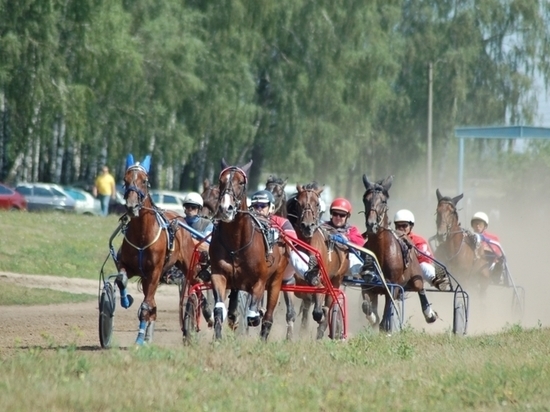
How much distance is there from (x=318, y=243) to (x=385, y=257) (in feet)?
4.55

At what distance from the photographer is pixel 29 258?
2438 centimetres

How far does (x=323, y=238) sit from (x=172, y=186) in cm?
4253

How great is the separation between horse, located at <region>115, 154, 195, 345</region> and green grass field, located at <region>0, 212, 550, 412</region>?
212cm

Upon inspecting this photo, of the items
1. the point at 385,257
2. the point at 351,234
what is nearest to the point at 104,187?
the point at 351,234

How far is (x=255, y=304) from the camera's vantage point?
40.4 ft

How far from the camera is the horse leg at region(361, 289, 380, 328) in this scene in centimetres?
1523

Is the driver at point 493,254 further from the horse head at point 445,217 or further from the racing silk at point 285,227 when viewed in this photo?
the racing silk at point 285,227

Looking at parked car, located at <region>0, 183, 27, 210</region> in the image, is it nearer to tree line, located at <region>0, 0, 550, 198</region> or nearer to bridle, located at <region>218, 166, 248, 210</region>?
tree line, located at <region>0, 0, 550, 198</region>

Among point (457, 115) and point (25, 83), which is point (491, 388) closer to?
point (25, 83)

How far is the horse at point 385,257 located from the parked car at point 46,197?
1043 inches

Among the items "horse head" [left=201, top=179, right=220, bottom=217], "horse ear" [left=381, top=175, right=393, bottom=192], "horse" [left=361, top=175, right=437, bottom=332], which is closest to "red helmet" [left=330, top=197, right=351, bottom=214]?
"horse" [left=361, top=175, right=437, bottom=332]

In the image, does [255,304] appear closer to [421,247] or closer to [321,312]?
[321,312]

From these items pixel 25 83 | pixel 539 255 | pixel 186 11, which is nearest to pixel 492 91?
pixel 186 11

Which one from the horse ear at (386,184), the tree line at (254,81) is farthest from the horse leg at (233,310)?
the tree line at (254,81)
